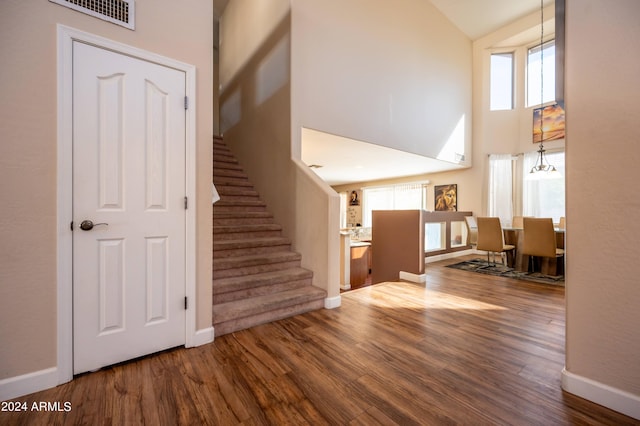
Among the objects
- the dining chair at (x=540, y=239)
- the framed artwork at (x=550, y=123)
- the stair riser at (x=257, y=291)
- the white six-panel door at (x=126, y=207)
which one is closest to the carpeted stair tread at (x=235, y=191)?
the stair riser at (x=257, y=291)

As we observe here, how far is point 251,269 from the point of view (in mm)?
3043

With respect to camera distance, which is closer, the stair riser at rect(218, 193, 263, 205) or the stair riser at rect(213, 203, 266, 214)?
the stair riser at rect(213, 203, 266, 214)

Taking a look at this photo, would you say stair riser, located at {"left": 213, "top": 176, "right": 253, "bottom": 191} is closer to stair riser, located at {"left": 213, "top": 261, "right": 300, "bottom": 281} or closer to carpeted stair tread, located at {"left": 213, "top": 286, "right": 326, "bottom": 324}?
stair riser, located at {"left": 213, "top": 261, "right": 300, "bottom": 281}

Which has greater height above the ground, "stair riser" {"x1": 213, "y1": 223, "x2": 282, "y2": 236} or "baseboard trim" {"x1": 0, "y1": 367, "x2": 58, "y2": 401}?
"stair riser" {"x1": 213, "y1": 223, "x2": 282, "y2": 236}

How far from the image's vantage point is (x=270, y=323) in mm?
2596

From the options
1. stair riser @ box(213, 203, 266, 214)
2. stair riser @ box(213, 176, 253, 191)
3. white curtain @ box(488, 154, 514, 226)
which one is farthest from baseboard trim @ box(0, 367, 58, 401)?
white curtain @ box(488, 154, 514, 226)

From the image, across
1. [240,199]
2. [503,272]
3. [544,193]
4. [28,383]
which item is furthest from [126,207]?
[544,193]

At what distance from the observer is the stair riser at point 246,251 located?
10.3 feet

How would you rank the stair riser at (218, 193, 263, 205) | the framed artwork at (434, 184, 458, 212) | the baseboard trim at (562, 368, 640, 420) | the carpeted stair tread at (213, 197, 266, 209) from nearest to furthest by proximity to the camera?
the baseboard trim at (562, 368, 640, 420) → the carpeted stair tread at (213, 197, 266, 209) → the stair riser at (218, 193, 263, 205) → the framed artwork at (434, 184, 458, 212)

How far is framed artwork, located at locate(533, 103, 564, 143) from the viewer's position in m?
6.21

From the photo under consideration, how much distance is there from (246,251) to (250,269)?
0.37m

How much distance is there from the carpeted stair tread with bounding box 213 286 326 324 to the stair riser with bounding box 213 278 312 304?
0.15 feet

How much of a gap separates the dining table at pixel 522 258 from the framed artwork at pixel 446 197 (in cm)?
241

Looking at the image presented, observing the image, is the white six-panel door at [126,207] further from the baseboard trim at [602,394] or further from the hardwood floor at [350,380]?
the baseboard trim at [602,394]
